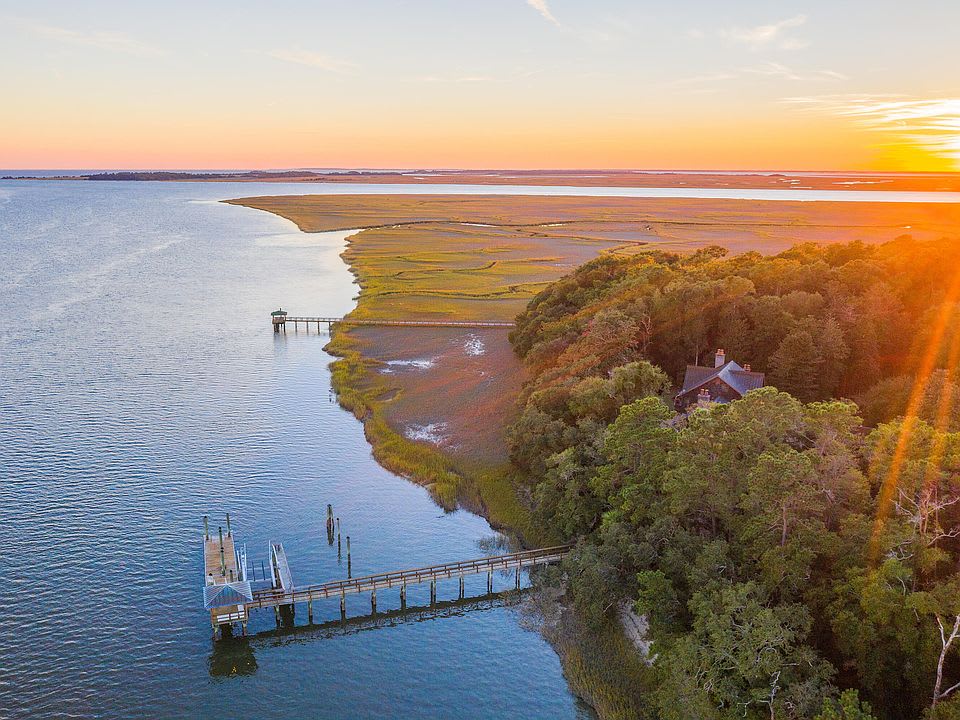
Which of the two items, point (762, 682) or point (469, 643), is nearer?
point (762, 682)

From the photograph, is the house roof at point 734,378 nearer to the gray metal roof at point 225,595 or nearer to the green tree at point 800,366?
the green tree at point 800,366

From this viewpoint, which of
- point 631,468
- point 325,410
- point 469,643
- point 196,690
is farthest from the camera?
point 325,410

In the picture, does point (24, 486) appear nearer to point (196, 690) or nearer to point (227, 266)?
point (196, 690)

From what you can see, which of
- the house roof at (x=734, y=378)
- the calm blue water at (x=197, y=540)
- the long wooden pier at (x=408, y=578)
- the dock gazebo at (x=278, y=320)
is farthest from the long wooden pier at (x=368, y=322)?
the long wooden pier at (x=408, y=578)

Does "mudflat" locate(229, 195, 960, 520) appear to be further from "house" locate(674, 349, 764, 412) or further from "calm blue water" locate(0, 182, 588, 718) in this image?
"house" locate(674, 349, 764, 412)

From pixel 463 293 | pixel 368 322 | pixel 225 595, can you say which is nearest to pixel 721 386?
pixel 225 595

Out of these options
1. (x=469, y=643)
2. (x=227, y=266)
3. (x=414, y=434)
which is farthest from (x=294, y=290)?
(x=469, y=643)

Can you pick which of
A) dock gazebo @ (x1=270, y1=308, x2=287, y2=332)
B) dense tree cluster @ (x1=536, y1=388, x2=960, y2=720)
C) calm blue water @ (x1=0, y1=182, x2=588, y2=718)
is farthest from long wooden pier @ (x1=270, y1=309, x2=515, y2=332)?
dense tree cluster @ (x1=536, y1=388, x2=960, y2=720)
